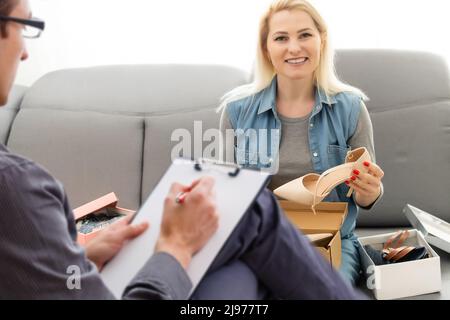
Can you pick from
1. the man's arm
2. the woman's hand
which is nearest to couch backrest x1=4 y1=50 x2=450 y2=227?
the woman's hand

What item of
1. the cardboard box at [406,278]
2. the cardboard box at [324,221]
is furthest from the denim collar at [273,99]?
the cardboard box at [406,278]

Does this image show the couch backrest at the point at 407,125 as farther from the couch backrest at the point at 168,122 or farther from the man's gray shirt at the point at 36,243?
the man's gray shirt at the point at 36,243

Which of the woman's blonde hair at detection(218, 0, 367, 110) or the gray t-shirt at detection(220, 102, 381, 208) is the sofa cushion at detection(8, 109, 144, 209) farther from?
the gray t-shirt at detection(220, 102, 381, 208)

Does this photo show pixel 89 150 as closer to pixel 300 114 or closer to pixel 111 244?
pixel 300 114

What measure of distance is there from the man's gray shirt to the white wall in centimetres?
161

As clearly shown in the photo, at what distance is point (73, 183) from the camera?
2.02 meters

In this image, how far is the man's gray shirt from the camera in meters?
0.74

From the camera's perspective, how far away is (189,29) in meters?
2.30

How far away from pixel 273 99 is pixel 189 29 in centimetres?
73

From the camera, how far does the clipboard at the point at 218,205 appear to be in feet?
2.83

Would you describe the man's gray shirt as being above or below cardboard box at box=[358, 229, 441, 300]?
above

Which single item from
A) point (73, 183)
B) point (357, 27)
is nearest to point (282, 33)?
point (357, 27)
